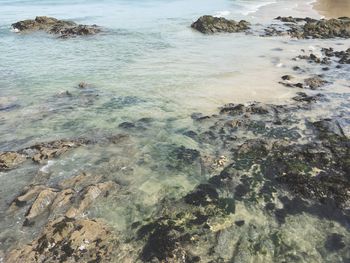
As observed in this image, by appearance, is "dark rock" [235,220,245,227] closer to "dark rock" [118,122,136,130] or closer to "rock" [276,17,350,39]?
"dark rock" [118,122,136,130]

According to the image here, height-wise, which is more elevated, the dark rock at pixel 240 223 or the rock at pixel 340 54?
the rock at pixel 340 54

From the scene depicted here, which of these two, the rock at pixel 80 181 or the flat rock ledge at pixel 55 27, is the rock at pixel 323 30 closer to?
the flat rock ledge at pixel 55 27

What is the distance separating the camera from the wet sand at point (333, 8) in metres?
41.9

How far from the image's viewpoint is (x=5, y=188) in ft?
34.1

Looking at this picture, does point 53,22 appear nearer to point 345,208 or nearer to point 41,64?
point 41,64

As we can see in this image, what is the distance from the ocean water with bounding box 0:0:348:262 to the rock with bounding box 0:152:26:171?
397 millimetres

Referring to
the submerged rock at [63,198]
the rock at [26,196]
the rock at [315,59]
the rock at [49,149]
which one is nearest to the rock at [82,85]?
the rock at [49,149]

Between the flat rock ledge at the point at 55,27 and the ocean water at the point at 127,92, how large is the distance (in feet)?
3.89

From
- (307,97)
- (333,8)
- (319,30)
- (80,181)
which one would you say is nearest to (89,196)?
(80,181)

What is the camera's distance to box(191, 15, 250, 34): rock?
3334 centimetres

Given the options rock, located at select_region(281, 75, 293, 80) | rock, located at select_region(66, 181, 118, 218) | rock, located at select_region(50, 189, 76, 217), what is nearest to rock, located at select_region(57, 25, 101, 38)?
rock, located at select_region(281, 75, 293, 80)

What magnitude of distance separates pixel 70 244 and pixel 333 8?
47912 millimetres

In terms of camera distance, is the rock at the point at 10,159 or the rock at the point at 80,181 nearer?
the rock at the point at 80,181

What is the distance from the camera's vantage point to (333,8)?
152 ft
